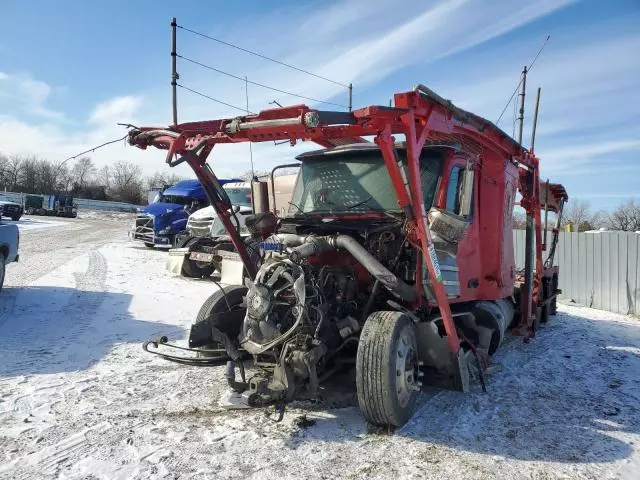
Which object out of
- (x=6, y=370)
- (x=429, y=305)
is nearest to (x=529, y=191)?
(x=429, y=305)

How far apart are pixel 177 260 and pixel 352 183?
25.4 ft

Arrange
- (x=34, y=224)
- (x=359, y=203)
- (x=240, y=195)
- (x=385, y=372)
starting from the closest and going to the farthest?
(x=385, y=372) → (x=359, y=203) → (x=240, y=195) → (x=34, y=224)

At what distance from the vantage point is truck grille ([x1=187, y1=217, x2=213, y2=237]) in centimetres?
1348

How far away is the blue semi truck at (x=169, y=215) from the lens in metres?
17.4

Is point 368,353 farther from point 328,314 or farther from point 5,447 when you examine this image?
point 5,447

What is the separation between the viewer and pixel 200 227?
45.0ft

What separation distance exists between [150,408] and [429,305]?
2704 millimetres

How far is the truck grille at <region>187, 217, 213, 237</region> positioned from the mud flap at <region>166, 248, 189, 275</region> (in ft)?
3.89

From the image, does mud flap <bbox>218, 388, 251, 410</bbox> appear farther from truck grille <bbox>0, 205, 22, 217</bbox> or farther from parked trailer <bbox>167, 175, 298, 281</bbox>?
truck grille <bbox>0, 205, 22, 217</bbox>

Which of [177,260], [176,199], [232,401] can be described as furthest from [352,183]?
[176,199]

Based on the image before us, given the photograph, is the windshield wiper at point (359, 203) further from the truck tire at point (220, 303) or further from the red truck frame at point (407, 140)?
the truck tire at point (220, 303)

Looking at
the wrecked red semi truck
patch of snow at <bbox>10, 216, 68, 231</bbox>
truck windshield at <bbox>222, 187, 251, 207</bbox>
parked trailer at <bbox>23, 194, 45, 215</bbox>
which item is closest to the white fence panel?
the wrecked red semi truck

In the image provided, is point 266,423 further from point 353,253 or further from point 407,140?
point 407,140

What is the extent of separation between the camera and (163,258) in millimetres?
15711
